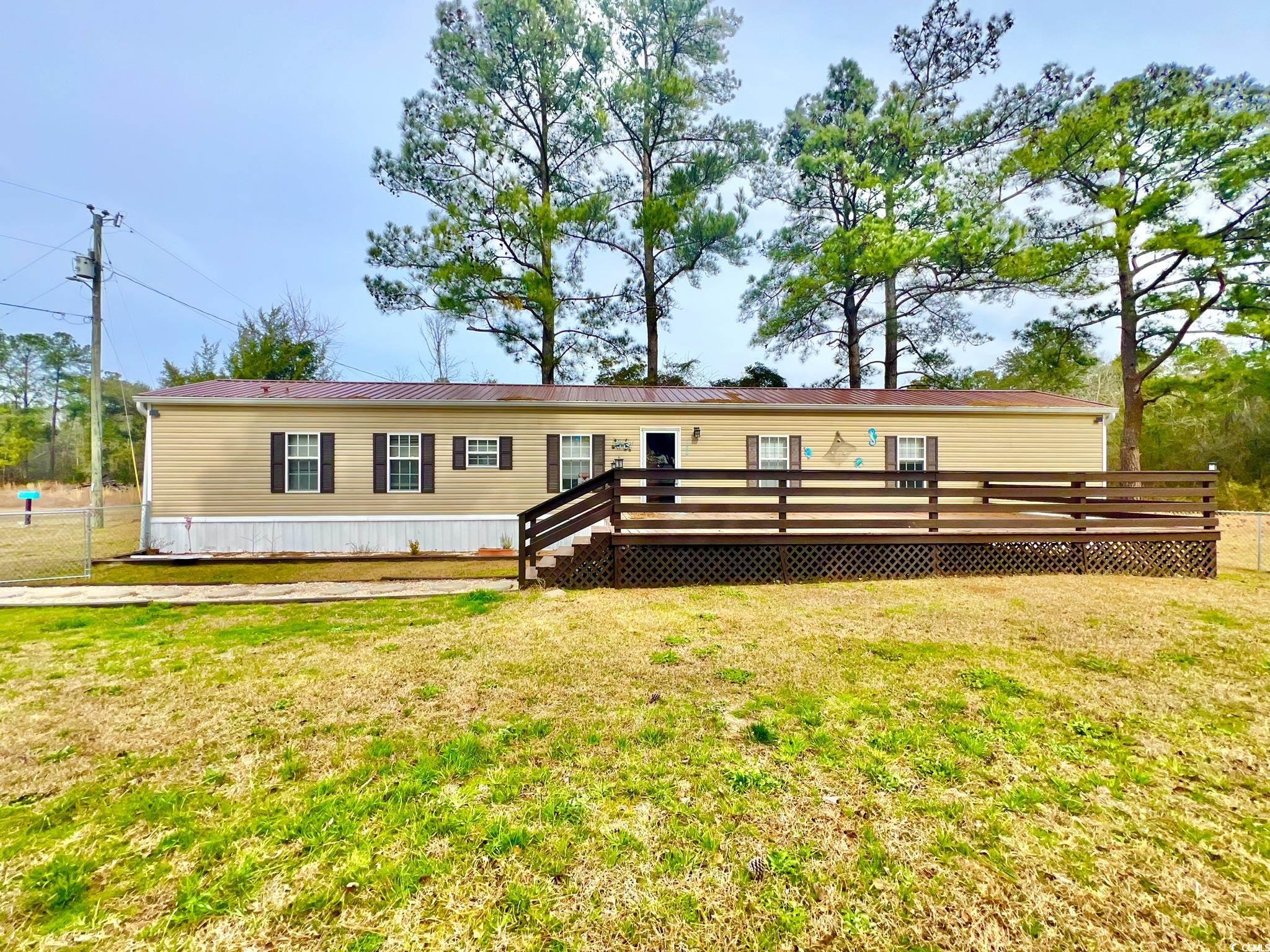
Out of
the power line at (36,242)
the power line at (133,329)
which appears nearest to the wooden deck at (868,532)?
the power line at (133,329)

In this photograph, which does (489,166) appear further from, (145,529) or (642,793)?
(642,793)

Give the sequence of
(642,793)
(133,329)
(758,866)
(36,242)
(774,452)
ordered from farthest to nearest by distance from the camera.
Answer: (133,329)
(36,242)
(774,452)
(642,793)
(758,866)

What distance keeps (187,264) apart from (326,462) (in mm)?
16651

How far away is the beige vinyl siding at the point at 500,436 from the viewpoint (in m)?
10.4

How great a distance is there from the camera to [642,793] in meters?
2.23

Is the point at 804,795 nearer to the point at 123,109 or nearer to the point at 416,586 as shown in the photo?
the point at 416,586

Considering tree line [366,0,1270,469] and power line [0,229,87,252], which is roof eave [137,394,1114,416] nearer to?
tree line [366,0,1270,469]

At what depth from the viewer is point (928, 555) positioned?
7129 mm

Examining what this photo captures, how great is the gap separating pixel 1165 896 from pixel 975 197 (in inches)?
818

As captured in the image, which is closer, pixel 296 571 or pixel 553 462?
pixel 296 571

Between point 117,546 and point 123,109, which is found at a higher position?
point 123,109

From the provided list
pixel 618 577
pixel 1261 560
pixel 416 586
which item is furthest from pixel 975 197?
pixel 416 586

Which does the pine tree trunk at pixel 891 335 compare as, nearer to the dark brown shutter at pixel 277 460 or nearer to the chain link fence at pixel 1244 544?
the chain link fence at pixel 1244 544

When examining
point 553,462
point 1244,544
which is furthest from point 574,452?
point 1244,544
